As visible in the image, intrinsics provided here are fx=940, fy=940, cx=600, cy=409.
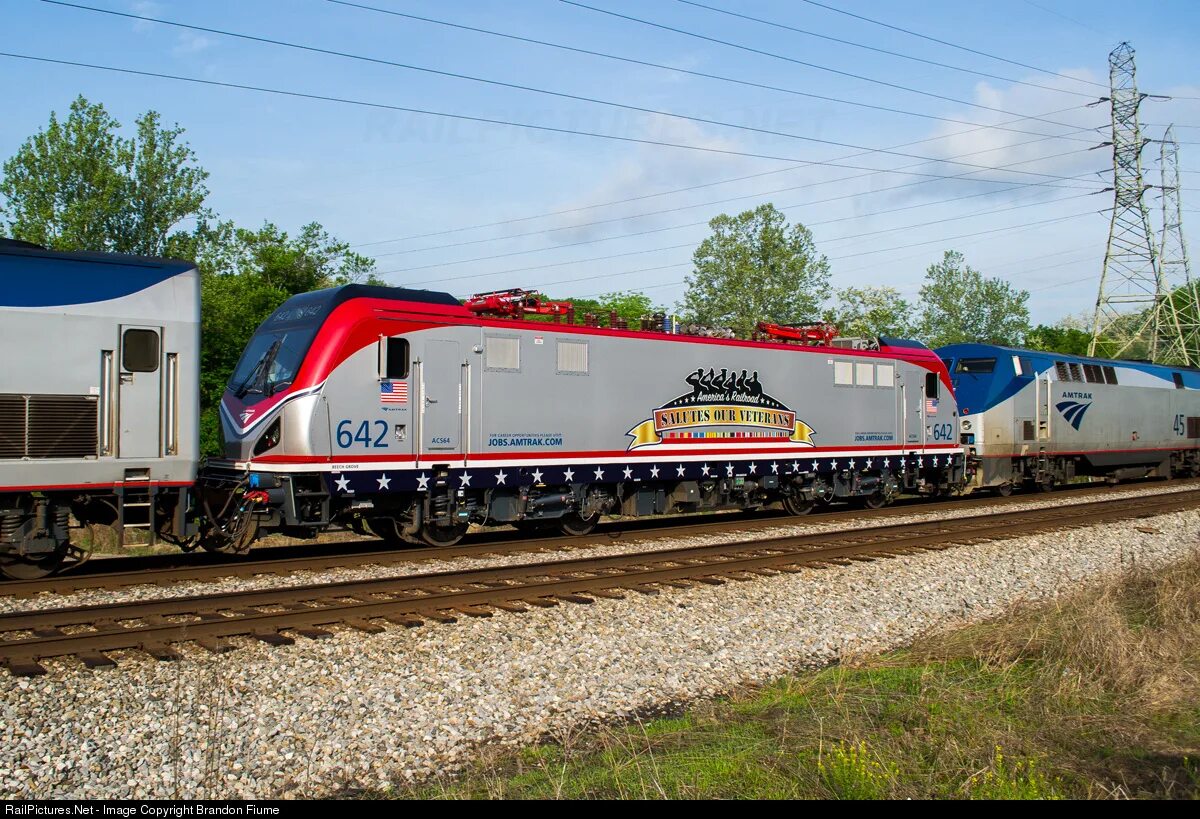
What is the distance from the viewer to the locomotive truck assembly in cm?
1079

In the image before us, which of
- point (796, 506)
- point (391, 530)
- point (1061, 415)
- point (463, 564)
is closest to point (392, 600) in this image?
point (463, 564)

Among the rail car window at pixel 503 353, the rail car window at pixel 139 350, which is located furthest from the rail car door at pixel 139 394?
the rail car window at pixel 503 353

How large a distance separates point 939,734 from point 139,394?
31.4 ft

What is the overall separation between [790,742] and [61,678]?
554 cm

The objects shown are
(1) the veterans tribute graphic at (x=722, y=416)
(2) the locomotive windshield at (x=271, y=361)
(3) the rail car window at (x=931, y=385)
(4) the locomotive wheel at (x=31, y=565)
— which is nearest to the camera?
(4) the locomotive wheel at (x=31, y=565)

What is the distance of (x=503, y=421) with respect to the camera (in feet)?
48.5

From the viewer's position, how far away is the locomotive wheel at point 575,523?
16750 mm

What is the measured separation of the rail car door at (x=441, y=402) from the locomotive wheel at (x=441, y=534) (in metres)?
1.43

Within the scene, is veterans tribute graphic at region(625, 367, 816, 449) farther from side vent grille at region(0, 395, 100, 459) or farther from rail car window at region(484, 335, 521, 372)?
side vent grille at region(0, 395, 100, 459)

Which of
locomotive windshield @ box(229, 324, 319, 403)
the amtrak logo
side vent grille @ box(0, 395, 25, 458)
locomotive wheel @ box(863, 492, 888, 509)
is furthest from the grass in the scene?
the amtrak logo

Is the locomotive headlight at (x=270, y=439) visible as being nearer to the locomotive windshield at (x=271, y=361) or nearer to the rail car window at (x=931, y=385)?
the locomotive windshield at (x=271, y=361)

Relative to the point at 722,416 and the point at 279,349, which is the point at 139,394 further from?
the point at 722,416

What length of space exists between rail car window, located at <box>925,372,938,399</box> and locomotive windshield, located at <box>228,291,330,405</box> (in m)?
14.6

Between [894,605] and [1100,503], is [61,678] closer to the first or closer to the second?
[894,605]
